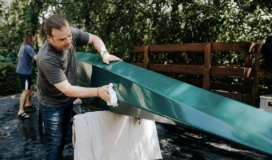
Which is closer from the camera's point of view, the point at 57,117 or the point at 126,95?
the point at 126,95

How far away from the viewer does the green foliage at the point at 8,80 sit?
316 inches

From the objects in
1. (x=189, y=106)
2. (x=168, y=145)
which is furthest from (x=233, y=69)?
(x=189, y=106)

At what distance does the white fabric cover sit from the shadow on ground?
52 centimetres

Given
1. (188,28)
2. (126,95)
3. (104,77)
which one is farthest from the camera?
(188,28)

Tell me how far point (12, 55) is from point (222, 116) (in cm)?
1025

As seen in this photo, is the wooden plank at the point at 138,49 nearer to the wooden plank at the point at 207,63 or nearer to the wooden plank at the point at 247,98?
the wooden plank at the point at 207,63

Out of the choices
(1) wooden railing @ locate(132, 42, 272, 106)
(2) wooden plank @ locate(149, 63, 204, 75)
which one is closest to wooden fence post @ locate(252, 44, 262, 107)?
(1) wooden railing @ locate(132, 42, 272, 106)

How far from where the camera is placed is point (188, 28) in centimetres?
675

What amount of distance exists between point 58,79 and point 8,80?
7.31m

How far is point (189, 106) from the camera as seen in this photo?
1499 mm

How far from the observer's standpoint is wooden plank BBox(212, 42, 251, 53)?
388cm

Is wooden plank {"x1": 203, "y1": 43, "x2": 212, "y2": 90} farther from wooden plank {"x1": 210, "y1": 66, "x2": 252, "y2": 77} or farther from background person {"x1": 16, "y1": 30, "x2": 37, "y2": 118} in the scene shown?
background person {"x1": 16, "y1": 30, "x2": 37, "y2": 118}

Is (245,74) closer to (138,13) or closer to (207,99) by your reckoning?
(207,99)

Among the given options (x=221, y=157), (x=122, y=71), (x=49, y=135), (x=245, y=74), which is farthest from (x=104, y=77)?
(x=245, y=74)
